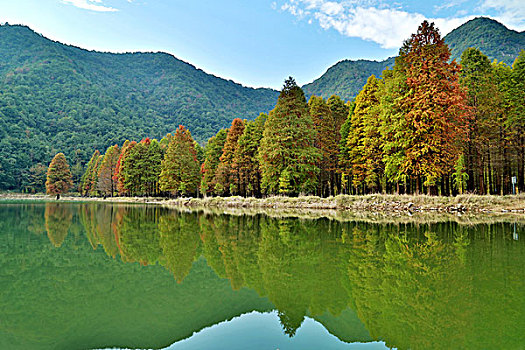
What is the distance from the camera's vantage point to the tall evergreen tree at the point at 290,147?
2712cm

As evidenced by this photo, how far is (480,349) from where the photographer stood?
2.85 metres

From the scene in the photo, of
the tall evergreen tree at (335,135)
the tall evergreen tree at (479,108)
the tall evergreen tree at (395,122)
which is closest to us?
the tall evergreen tree at (395,122)

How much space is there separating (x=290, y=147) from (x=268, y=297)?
78.7 ft

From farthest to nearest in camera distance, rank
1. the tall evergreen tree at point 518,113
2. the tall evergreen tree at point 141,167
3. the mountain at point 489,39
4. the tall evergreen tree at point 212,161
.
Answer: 1. the mountain at point 489,39
2. the tall evergreen tree at point 141,167
3. the tall evergreen tree at point 212,161
4. the tall evergreen tree at point 518,113

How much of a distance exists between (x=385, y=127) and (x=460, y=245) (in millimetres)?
16643

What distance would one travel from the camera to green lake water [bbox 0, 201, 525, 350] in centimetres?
328

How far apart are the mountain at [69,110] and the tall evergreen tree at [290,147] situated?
79.9 m

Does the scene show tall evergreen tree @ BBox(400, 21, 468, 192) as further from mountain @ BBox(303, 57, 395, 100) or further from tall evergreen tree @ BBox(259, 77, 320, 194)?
mountain @ BBox(303, 57, 395, 100)

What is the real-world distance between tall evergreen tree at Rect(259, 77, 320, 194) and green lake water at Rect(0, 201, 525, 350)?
62.5 ft

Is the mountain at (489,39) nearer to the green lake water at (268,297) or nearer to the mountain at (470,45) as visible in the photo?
the mountain at (470,45)

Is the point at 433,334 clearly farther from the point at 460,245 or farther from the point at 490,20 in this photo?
the point at 490,20

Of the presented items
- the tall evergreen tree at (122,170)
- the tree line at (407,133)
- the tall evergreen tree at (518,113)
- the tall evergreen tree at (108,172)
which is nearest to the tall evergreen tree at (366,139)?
the tree line at (407,133)

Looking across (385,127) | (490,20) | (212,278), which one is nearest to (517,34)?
(490,20)

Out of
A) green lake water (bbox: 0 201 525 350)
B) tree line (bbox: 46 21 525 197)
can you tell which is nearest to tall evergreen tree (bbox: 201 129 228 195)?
tree line (bbox: 46 21 525 197)
